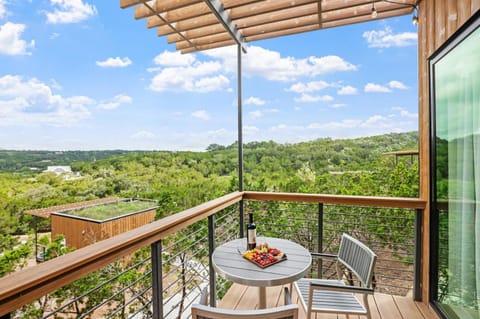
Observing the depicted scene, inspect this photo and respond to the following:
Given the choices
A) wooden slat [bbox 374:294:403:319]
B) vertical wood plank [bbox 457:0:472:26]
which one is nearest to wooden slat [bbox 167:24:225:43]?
vertical wood plank [bbox 457:0:472:26]

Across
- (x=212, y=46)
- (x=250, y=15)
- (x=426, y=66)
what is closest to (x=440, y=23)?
(x=426, y=66)

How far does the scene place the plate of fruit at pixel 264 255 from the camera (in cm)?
166

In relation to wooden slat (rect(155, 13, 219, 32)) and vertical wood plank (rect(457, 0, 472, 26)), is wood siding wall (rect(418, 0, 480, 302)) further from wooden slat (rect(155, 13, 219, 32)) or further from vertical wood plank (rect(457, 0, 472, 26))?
wooden slat (rect(155, 13, 219, 32))

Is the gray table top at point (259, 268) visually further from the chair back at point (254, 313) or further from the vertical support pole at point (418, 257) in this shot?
the vertical support pole at point (418, 257)

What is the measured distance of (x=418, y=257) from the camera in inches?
96.1

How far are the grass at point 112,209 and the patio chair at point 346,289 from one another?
213 cm

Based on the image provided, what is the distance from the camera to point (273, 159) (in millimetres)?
4637

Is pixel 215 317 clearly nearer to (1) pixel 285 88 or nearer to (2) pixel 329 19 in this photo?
(2) pixel 329 19

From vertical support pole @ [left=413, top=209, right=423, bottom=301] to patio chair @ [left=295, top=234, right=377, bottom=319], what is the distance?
2.95ft

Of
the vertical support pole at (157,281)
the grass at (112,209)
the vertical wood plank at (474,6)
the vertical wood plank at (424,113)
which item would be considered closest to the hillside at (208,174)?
the grass at (112,209)

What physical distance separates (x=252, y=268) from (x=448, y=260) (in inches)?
63.3

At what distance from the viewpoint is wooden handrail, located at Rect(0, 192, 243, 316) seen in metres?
0.81

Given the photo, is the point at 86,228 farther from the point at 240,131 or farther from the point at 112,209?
the point at 240,131

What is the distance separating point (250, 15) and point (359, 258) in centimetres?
246
